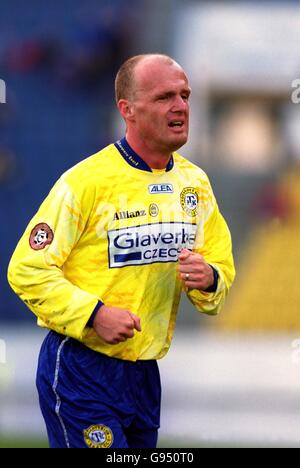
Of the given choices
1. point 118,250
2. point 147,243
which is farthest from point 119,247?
point 147,243

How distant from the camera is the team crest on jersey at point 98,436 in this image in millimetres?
4398

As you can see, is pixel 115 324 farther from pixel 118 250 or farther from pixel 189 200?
pixel 189 200

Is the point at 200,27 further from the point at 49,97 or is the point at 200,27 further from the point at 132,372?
the point at 132,372

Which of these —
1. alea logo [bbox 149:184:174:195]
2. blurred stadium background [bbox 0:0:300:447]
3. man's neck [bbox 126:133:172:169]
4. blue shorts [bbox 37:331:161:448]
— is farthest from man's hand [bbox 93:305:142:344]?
blurred stadium background [bbox 0:0:300:447]

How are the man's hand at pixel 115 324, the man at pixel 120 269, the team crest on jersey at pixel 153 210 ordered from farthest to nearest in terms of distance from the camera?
1. the team crest on jersey at pixel 153 210
2. the man at pixel 120 269
3. the man's hand at pixel 115 324

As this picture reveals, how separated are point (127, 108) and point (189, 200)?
448 millimetres

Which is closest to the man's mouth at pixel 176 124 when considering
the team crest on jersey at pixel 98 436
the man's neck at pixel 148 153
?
the man's neck at pixel 148 153

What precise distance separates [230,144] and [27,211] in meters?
2.36

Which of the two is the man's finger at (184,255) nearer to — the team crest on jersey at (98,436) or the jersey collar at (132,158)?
the jersey collar at (132,158)

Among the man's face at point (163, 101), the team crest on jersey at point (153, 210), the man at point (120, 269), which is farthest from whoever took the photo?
the team crest on jersey at point (153, 210)

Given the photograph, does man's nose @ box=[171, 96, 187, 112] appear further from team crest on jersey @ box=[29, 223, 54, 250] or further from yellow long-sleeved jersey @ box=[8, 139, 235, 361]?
team crest on jersey @ box=[29, 223, 54, 250]

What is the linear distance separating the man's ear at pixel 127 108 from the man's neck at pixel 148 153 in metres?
0.09

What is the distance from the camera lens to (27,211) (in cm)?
1277

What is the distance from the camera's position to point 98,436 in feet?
14.5
